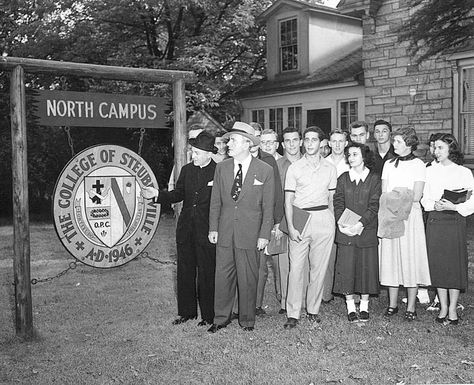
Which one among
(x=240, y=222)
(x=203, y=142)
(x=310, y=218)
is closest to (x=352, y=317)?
(x=310, y=218)

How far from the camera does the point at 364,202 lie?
5.76 metres

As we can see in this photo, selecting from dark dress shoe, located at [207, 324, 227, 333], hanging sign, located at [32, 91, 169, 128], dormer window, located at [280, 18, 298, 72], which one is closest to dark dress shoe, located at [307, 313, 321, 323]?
dark dress shoe, located at [207, 324, 227, 333]

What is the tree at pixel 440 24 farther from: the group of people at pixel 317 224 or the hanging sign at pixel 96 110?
the hanging sign at pixel 96 110

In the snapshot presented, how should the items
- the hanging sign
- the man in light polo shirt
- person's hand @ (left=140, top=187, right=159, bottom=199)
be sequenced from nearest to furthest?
the hanging sign < person's hand @ (left=140, top=187, right=159, bottom=199) < the man in light polo shirt

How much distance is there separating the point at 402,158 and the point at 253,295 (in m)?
1.89

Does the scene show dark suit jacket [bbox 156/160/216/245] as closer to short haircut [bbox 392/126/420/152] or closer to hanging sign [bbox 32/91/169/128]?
hanging sign [bbox 32/91/169/128]

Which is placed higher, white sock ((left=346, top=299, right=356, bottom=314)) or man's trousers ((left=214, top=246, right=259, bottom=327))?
man's trousers ((left=214, top=246, right=259, bottom=327))

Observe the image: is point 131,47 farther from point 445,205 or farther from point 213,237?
point 445,205

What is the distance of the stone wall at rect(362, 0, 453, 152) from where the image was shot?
1266cm

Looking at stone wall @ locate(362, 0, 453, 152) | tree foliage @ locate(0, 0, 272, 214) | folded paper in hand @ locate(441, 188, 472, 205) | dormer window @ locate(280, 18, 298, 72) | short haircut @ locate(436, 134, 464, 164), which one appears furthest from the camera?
dormer window @ locate(280, 18, 298, 72)

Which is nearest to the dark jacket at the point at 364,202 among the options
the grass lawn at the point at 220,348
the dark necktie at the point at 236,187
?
the grass lawn at the point at 220,348

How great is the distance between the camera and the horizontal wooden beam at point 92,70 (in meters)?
5.14

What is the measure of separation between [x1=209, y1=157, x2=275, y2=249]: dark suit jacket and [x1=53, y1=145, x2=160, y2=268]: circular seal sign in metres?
0.58

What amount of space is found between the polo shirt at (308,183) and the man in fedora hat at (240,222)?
25 centimetres
